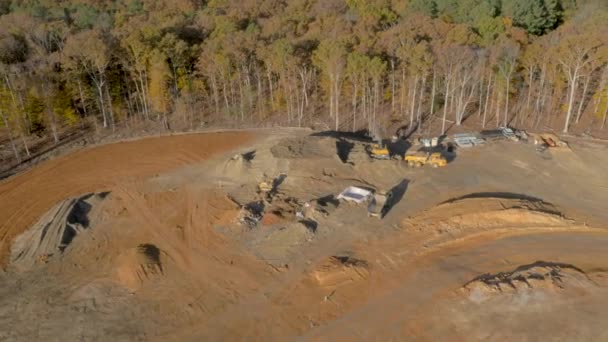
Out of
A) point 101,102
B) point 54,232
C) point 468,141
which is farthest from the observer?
point 101,102

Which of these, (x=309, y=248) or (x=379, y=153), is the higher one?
(x=379, y=153)

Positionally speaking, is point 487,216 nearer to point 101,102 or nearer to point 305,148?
point 305,148

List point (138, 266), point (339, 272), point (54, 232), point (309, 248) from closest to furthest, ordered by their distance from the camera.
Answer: point (339, 272) → point (138, 266) → point (309, 248) → point (54, 232)

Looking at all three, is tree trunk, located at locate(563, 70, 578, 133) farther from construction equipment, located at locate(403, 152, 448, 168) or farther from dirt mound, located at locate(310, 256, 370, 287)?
dirt mound, located at locate(310, 256, 370, 287)

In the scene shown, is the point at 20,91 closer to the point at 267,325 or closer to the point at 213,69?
the point at 213,69

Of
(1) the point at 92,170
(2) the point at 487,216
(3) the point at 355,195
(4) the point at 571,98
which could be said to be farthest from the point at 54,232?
(4) the point at 571,98

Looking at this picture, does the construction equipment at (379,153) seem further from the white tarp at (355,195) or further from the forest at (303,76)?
the forest at (303,76)

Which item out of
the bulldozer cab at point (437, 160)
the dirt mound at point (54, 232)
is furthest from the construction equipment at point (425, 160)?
the dirt mound at point (54, 232)
